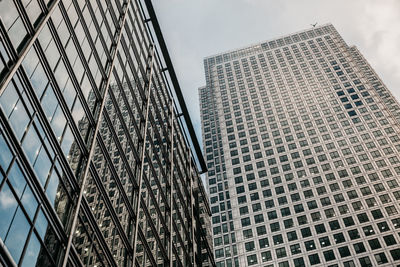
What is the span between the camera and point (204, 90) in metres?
161

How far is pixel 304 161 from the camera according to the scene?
330 ft

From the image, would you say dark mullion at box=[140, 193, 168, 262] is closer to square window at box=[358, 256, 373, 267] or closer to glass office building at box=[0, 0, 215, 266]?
glass office building at box=[0, 0, 215, 266]

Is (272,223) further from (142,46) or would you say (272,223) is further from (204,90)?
(204,90)

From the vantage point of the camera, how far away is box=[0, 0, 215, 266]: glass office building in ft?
50.5

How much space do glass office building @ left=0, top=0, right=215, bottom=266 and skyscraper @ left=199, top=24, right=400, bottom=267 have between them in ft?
164

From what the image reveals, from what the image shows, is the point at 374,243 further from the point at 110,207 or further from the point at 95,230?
the point at 95,230

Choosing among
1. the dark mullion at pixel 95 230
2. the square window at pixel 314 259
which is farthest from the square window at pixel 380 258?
the dark mullion at pixel 95 230

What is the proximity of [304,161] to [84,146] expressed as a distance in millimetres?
86314

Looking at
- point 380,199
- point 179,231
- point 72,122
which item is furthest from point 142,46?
point 380,199

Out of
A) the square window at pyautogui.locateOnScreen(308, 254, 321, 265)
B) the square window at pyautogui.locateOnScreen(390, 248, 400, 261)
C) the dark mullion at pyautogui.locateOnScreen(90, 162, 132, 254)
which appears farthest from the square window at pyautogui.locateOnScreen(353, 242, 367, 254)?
the dark mullion at pyautogui.locateOnScreen(90, 162, 132, 254)

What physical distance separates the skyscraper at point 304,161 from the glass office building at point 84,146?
164 ft

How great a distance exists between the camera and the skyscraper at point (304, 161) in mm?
82375

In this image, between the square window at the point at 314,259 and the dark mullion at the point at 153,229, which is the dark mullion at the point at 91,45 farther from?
the square window at the point at 314,259

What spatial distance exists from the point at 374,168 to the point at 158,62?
220 ft
